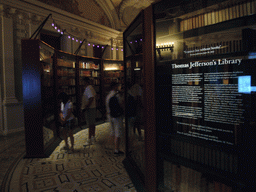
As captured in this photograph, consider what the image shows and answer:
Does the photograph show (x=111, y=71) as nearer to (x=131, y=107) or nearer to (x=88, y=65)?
(x=88, y=65)

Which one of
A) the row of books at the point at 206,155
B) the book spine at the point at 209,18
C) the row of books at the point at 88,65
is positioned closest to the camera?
the row of books at the point at 206,155

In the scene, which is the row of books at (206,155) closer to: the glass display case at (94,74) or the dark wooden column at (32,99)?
the dark wooden column at (32,99)

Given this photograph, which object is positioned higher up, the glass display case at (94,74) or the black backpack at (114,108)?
the glass display case at (94,74)

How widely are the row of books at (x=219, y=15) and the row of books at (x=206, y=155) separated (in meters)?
1.20

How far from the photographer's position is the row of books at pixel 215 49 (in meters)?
1.50

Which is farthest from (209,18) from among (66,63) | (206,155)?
(66,63)

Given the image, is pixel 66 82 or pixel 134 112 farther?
pixel 66 82

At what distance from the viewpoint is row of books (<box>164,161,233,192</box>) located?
1.73 meters

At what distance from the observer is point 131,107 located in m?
3.32

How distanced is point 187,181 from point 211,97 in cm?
99

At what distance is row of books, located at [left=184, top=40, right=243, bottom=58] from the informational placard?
3.0 inches

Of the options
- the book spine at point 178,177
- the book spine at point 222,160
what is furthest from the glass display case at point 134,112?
the book spine at point 222,160

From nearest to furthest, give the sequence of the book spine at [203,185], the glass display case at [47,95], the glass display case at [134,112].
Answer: the book spine at [203,185], the glass display case at [134,112], the glass display case at [47,95]

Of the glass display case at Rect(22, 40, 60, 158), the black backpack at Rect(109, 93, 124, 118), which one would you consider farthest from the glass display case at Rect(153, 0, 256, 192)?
the glass display case at Rect(22, 40, 60, 158)
